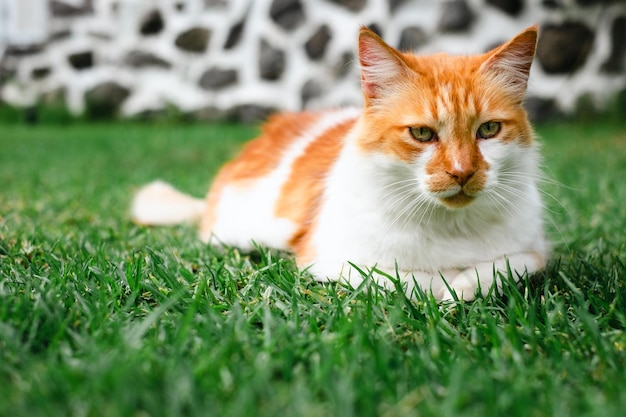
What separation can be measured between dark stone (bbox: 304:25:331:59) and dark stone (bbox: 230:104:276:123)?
29.7 inches

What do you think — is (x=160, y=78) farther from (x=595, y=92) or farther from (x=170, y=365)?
(x=170, y=365)

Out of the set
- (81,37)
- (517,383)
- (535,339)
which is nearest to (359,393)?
(517,383)

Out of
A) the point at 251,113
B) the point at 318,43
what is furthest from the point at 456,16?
the point at 251,113

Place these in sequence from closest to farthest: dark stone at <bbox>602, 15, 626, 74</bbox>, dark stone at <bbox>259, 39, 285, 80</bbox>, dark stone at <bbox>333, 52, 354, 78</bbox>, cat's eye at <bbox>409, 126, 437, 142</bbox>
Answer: cat's eye at <bbox>409, 126, 437, 142</bbox>
dark stone at <bbox>602, 15, 626, 74</bbox>
dark stone at <bbox>333, 52, 354, 78</bbox>
dark stone at <bbox>259, 39, 285, 80</bbox>

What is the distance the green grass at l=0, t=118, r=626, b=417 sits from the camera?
103 centimetres

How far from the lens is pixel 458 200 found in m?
1.61

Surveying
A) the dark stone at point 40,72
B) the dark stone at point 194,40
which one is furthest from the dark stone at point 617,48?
the dark stone at point 40,72

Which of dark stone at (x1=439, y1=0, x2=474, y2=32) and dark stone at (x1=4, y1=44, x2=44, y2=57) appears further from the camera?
dark stone at (x1=4, y1=44, x2=44, y2=57)

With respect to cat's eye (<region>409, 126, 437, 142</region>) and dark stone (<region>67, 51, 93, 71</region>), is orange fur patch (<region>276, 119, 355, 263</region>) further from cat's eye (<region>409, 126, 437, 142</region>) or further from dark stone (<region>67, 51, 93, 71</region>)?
dark stone (<region>67, 51, 93, 71</region>)

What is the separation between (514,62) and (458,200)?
43cm

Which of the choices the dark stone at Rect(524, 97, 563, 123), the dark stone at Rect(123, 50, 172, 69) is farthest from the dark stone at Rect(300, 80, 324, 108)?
the dark stone at Rect(524, 97, 563, 123)

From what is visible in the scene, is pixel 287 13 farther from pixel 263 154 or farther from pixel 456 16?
pixel 263 154

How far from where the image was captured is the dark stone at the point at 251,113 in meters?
6.67

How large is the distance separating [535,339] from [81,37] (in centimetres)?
708
